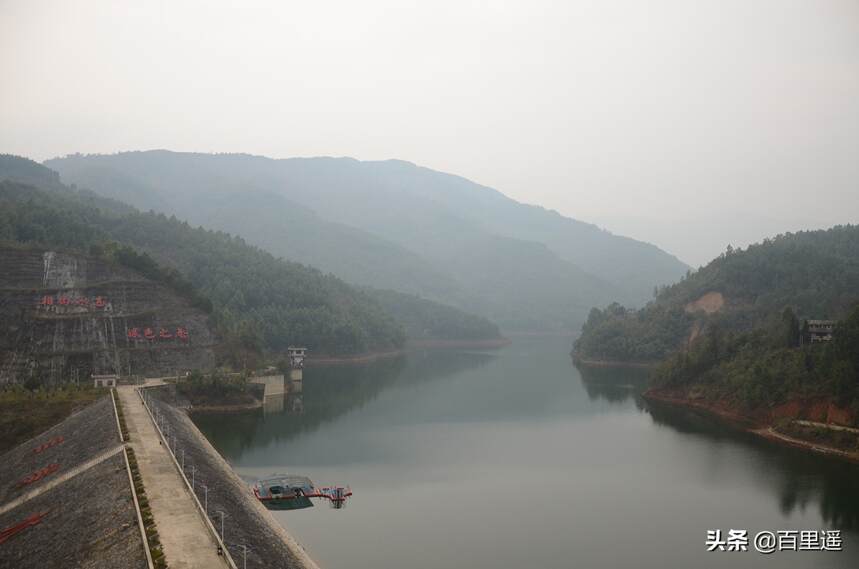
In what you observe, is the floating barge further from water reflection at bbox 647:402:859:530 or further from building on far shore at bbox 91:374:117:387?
building on far shore at bbox 91:374:117:387

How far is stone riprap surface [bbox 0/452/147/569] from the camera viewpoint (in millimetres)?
17045

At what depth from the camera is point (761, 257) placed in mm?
85125

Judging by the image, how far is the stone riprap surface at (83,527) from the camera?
1705cm

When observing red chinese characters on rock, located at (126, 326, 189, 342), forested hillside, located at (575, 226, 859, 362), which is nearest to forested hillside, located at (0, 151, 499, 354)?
red chinese characters on rock, located at (126, 326, 189, 342)

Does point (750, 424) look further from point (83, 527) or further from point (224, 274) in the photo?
point (224, 274)

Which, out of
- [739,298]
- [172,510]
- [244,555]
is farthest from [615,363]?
[244,555]

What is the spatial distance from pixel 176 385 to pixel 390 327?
54.9 metres

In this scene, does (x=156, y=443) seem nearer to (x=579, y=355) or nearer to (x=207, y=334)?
(x=207, y=334)

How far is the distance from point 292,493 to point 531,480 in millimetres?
10311

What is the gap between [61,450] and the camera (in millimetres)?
28531

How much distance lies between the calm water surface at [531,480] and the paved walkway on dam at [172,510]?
4446 millimetres

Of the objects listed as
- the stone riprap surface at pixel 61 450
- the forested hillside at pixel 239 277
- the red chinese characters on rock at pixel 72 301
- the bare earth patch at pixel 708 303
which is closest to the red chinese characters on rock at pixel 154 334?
the red chinese characters on rock at pixel 72 301

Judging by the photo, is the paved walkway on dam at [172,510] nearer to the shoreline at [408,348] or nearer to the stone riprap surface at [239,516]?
the stone riprap surface at [239,516]

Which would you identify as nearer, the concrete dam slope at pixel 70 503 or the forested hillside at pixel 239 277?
the concrete dam slope at pixel 70 503
